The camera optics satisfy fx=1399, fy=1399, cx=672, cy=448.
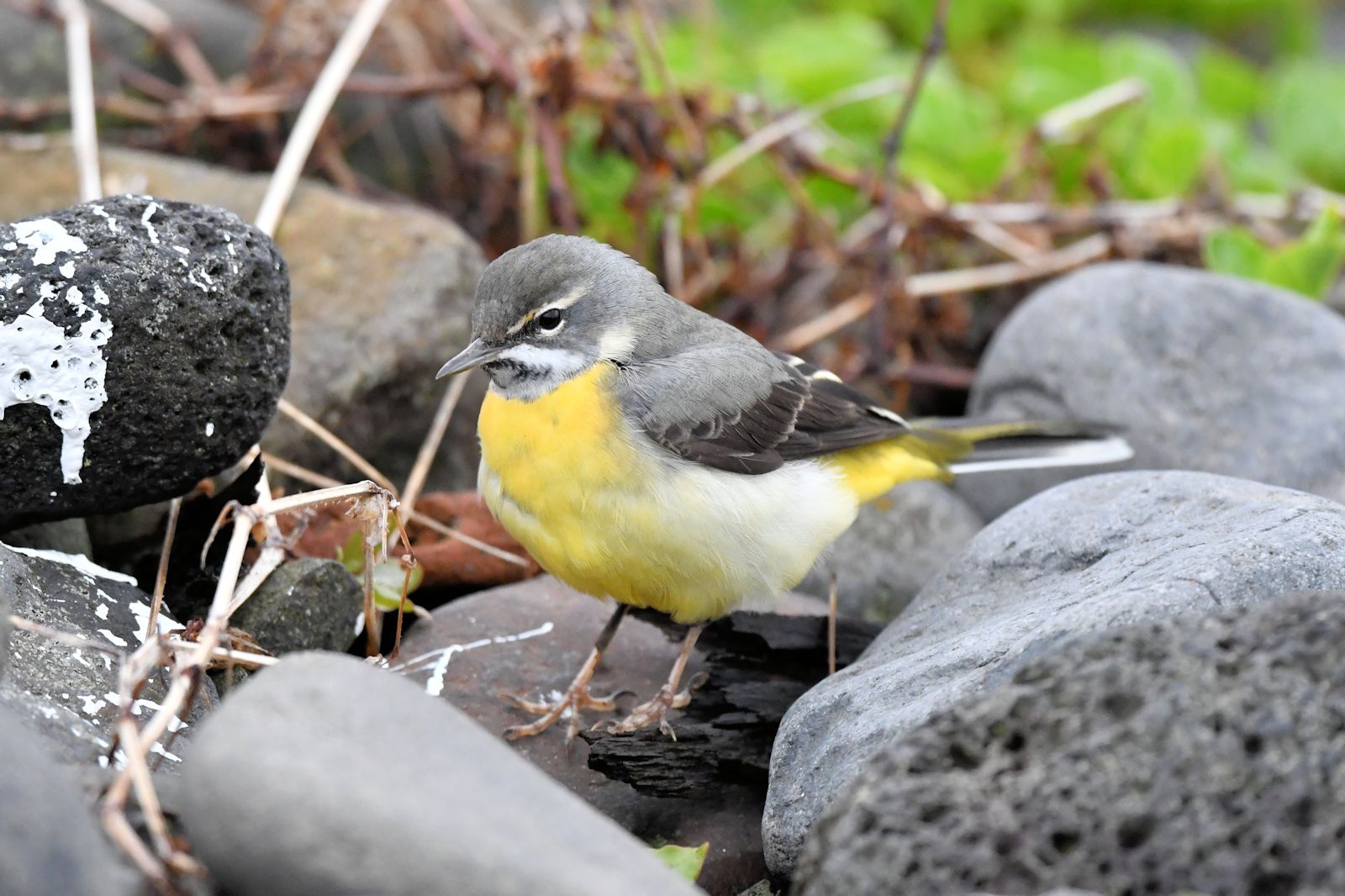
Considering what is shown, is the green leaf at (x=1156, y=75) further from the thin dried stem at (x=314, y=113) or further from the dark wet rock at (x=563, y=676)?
the dark wet rock at (x=563, y=676)

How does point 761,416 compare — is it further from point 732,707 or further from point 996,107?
point 996,107

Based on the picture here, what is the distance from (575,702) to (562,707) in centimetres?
8

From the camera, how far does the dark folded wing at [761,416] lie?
15.4 ft

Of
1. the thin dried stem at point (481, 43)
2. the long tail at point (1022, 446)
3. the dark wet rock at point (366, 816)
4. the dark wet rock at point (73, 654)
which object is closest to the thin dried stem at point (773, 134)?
the thin dried stem at point (481, 43)

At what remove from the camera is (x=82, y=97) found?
6777 mm

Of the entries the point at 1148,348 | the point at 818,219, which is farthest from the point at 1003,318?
the point at 1148,348

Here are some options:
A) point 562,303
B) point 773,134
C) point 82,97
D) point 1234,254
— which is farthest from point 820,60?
point 562,303

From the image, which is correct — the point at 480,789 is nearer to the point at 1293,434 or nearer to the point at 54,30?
the point at 1293,434

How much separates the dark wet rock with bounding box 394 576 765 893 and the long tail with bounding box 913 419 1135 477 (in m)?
1.47

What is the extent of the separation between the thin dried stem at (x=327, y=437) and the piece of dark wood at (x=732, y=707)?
1.25m

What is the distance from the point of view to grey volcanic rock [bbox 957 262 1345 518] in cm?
585

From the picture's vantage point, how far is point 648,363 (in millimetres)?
4855

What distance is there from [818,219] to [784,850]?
4601 millimetres

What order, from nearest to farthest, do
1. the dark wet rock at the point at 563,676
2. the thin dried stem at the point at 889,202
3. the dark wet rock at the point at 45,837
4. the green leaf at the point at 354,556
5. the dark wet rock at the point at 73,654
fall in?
the dark wet rock at the point at 45,837
the dark wet rock at the point at 73,654
the dark wet rock at the point at 563,676
the green leaf at the point at 354,556
the thin dried stem at the point at 889,202
